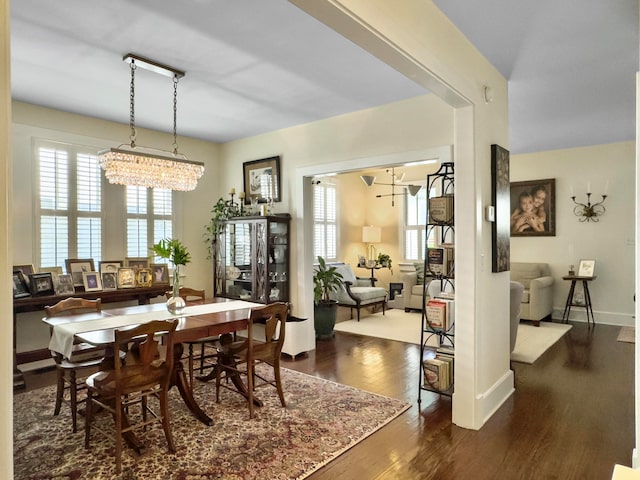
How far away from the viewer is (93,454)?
263 cm

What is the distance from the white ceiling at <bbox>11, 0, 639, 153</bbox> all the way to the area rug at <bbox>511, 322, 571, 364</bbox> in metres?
2.79

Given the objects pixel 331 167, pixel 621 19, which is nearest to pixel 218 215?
pixel 331 167

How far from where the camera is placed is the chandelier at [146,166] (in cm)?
329

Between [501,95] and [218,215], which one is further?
[218,215]

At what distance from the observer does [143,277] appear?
16.1 ft

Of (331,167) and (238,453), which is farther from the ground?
(331,167)

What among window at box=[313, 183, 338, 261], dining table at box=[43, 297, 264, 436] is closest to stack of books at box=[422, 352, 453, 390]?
dining table at box=[43, 297, 264, 436]

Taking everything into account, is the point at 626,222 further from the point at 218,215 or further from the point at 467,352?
the point at 218,215

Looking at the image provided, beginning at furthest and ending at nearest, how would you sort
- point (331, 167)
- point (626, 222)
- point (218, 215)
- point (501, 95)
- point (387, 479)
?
point (626, 222) → point (218, 215) → point (331, 167) → point (501, 95) → point (387, 479)

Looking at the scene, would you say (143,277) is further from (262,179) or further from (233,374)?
(233,374)

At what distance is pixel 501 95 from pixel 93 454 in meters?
4.05

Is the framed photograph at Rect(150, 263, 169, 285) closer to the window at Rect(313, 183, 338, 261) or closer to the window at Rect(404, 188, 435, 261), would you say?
the window at Rect(313, 183, 338, 261)

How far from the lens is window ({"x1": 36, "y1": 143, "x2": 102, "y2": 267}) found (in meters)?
4.40

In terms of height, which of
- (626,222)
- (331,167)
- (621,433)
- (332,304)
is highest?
(331,167)
